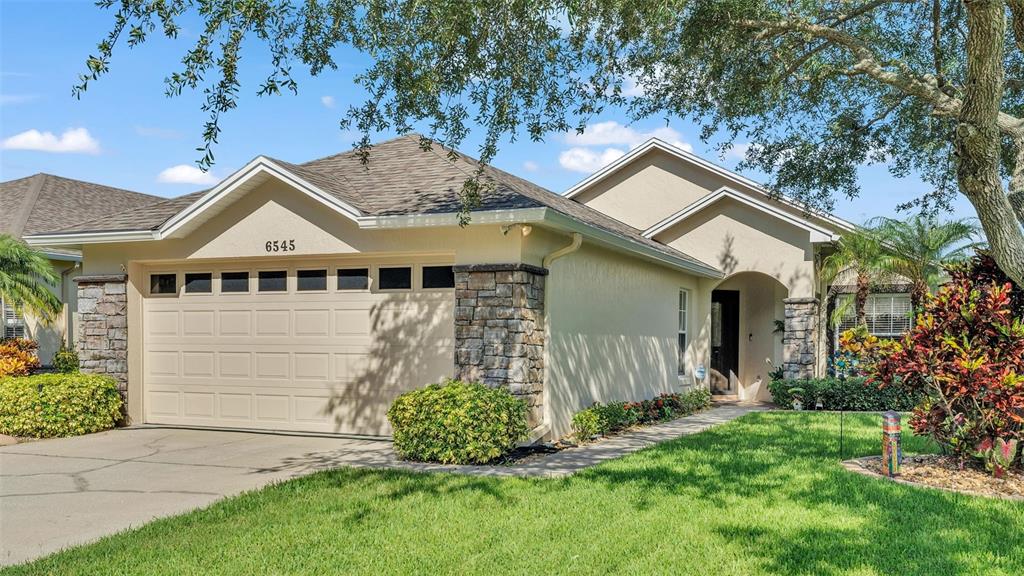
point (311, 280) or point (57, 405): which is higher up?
point (311, 280)

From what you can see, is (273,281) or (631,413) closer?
(273,281)

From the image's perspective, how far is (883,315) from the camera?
16.7 meters

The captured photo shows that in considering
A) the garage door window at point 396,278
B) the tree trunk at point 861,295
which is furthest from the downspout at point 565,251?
the tree trunk at point 861,295

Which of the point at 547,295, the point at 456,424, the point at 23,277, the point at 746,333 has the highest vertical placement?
the point at 23,277

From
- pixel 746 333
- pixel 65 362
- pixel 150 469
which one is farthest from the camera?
pixel 746 333

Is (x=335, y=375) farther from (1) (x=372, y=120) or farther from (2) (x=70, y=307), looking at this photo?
(2) (x=70, y=307)

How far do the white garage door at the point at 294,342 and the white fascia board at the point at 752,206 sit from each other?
7517 mm

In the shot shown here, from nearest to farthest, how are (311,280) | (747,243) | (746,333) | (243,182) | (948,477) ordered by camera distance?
(948,477)
(243,182)
(311,280)
(747,243)
(746,333)

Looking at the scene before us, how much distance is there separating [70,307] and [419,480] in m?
12.7

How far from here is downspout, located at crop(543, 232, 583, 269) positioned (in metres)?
10.0

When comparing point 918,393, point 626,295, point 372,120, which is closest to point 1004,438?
point 918,393

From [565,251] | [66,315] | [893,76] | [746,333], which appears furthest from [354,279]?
[746,333]

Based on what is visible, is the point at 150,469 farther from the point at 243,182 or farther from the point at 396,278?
the point at 243,182

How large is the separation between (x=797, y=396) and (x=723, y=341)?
11.4ft
